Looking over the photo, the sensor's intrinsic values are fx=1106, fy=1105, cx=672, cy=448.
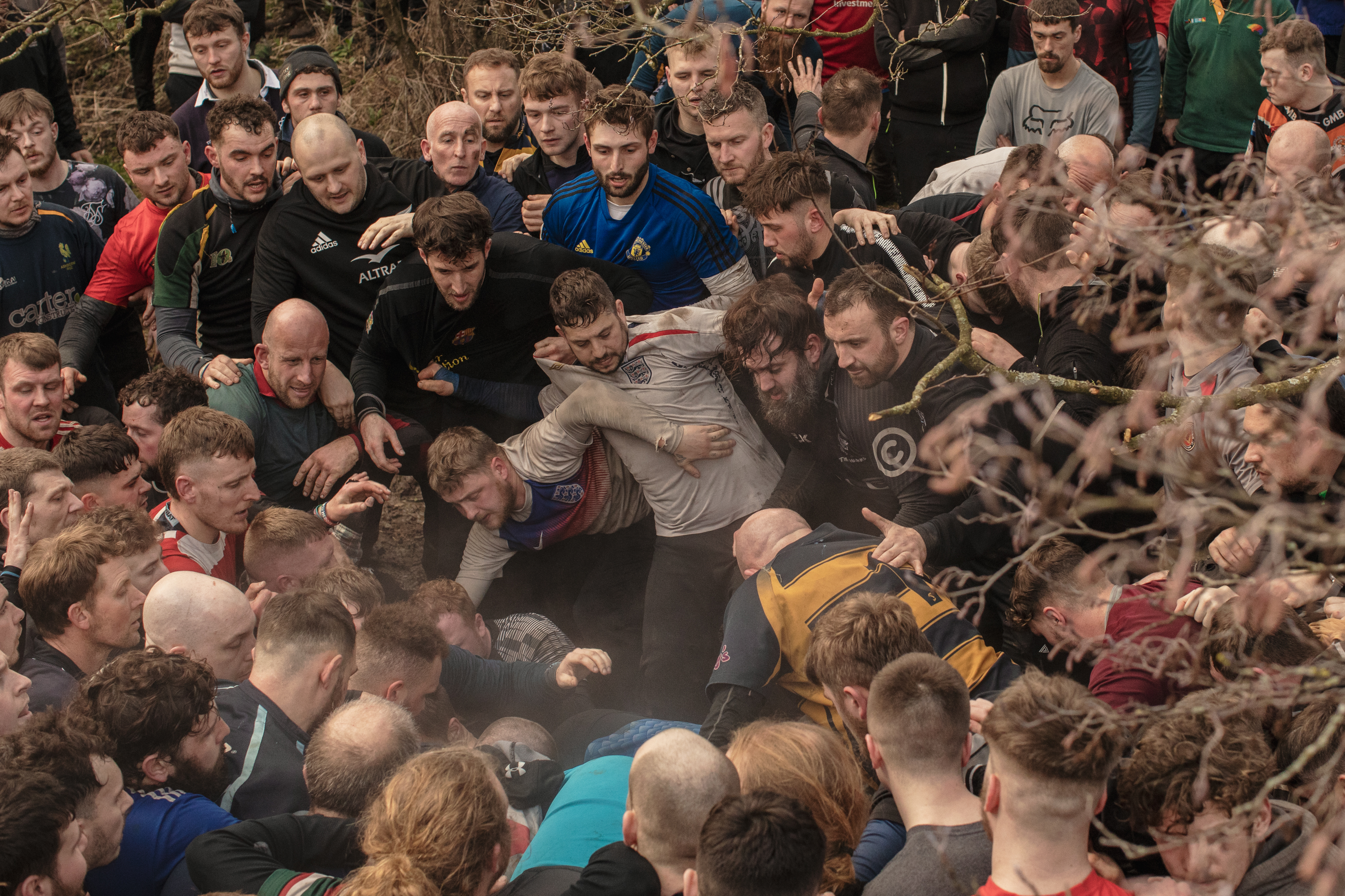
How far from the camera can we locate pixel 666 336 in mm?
5133

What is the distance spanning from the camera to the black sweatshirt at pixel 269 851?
2.92 m

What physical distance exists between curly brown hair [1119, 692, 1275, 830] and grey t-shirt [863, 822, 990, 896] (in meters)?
0.36

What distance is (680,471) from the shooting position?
17.1ft

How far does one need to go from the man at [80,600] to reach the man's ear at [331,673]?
3.01 ft

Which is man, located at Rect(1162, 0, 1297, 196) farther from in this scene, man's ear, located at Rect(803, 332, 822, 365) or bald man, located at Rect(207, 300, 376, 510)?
bald man, located at Rect(207, 300, 376, 510)

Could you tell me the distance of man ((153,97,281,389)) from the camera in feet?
18.8

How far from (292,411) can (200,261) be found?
1063 mm

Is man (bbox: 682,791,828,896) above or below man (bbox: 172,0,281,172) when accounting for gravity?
below

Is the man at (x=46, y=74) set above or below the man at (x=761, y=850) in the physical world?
above

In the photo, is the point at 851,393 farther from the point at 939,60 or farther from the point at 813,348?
the point at 939,60

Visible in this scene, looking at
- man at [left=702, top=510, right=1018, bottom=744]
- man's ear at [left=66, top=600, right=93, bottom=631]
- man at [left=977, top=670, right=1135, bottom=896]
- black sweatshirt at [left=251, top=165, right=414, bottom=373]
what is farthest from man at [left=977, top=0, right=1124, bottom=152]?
man's ear at [left=66, top=600, right=93, bottom=631]

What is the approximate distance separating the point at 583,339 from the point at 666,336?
0.39m

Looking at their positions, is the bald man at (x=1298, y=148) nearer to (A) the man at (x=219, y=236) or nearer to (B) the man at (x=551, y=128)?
(B) the man at (x=551, y=128)

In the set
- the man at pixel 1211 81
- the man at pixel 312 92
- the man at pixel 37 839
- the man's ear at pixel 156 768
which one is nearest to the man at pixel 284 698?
the man's ear at pixel 156 768
